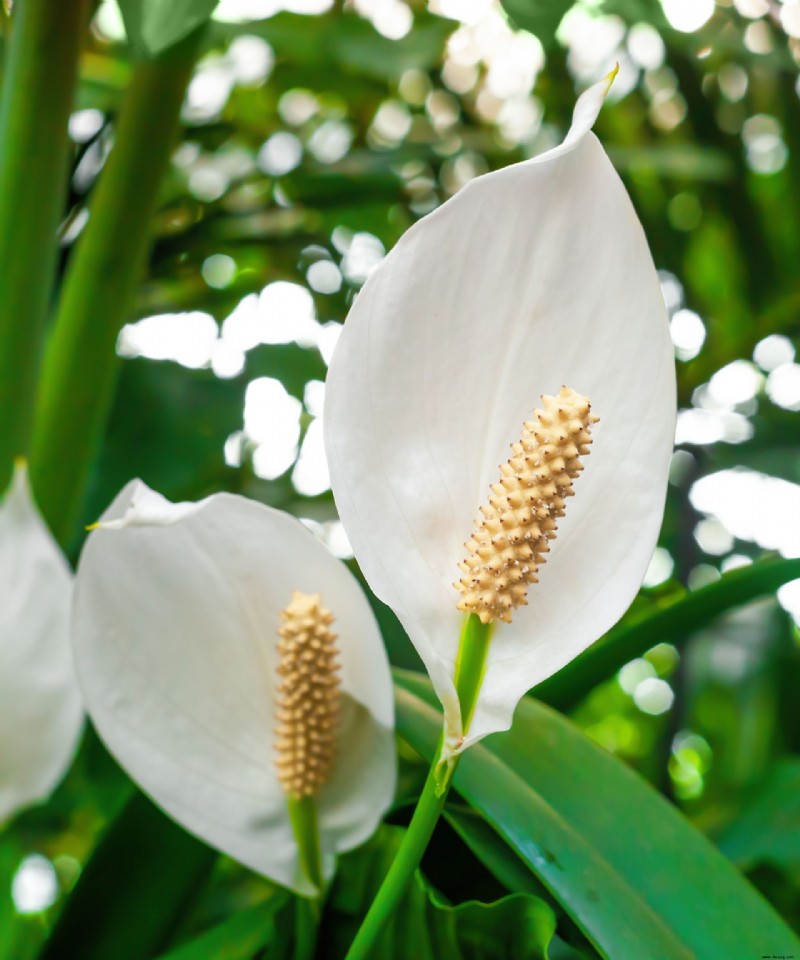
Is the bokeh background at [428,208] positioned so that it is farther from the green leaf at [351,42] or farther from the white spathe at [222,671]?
the white spathe at [222,671]

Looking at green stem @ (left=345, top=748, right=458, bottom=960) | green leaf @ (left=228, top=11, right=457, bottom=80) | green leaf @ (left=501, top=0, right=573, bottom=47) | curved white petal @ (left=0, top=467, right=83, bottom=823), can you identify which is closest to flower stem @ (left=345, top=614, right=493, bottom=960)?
green stem @ (left=345, top=748, right=458, bottom=960)

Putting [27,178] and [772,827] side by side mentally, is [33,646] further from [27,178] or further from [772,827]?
[772,827]

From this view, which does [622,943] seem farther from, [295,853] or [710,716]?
[710,716]

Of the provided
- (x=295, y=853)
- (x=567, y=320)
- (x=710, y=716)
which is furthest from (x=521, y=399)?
(x=710, y=716)

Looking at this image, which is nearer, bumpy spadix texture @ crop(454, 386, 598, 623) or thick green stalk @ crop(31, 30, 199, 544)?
bumpy spadix texture @ crop(454, 386, 598, 623)

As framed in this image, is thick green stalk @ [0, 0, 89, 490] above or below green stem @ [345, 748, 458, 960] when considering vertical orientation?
above

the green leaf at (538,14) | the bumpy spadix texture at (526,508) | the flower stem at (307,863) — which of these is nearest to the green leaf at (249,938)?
the flower stem at (307,863)

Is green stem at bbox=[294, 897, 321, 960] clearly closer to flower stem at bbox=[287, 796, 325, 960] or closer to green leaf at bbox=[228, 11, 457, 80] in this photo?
flower stem at bbox=[287, 796, 325, 960]
